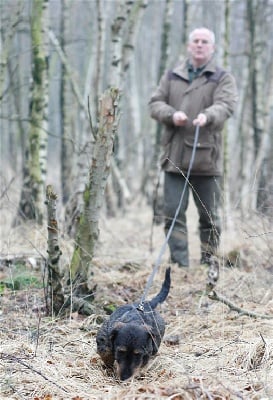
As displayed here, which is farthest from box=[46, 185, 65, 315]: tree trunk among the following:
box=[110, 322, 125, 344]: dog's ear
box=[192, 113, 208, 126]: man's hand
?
box=[192, 113, 208, 126]: man's hand

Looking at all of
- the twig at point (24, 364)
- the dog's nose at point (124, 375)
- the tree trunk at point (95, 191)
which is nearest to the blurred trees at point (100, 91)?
the tree trunk at point (95, 191)

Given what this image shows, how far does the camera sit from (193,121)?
630 cm

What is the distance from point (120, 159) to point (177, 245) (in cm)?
641

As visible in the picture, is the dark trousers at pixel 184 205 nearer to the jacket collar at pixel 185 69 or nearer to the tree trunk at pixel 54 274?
the jacket collar at pixel 185 69

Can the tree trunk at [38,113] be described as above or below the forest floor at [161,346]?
above

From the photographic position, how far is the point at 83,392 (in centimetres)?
348

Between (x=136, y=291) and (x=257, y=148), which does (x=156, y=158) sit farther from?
(x=136, y=291)

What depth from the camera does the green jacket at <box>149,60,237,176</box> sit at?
252 inches

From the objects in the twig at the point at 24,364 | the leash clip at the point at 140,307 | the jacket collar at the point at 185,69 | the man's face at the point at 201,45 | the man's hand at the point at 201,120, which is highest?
the man's face at the point at 201,45

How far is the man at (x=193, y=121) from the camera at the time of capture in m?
6.40

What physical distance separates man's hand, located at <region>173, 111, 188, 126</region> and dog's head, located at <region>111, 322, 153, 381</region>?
10.0ft

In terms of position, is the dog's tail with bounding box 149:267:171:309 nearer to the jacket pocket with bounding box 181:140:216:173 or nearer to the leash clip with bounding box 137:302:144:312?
the leash clip with bounding box 137:302:144:312

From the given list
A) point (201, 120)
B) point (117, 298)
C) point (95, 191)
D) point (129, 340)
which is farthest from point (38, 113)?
point (129, 340)

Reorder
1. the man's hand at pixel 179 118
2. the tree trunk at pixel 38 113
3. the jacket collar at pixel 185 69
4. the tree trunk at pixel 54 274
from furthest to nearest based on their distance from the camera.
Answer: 1. the tree trunk at pixel 38 113
2. the jacket collar at pixel 185 69
3. the man's hand at pixel 179 118
4. the tree trunk at pixel 54 274
